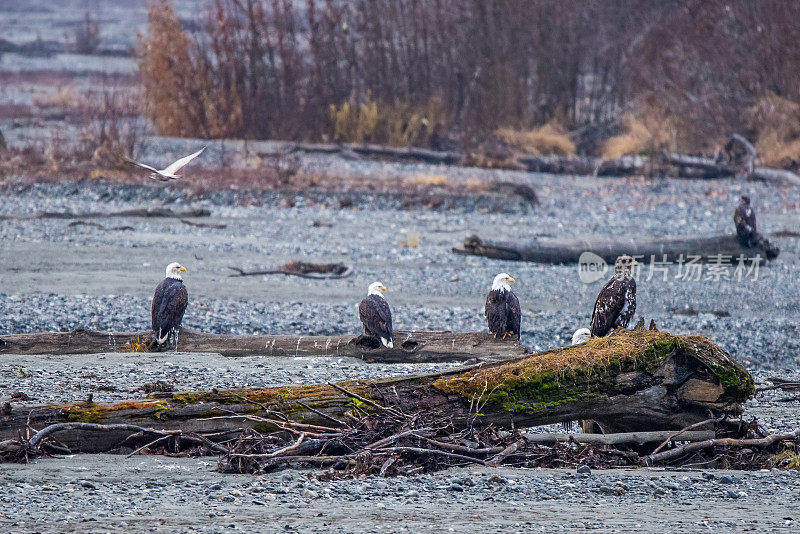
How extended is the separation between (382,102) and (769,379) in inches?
766

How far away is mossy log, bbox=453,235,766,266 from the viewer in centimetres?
1486

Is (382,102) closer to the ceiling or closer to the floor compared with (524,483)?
closer to the ceiling

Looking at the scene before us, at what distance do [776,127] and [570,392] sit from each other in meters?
21.6

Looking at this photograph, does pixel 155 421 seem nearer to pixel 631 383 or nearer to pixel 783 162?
pixel 631 383

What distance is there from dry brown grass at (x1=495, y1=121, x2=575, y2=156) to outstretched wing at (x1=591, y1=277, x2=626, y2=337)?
18.1m

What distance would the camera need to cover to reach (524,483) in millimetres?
5770

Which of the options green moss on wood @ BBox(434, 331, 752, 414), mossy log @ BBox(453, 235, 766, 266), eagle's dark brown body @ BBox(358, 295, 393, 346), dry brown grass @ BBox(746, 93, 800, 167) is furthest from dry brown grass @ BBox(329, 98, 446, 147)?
green moss on wood @ BBox(434, 331, 752, 414)

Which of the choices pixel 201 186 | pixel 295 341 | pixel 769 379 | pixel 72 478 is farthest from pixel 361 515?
pixel 201 186

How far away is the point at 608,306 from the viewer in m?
8.76

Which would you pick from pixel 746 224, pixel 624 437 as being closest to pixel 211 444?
pixel 624 437

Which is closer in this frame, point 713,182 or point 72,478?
point 72,478

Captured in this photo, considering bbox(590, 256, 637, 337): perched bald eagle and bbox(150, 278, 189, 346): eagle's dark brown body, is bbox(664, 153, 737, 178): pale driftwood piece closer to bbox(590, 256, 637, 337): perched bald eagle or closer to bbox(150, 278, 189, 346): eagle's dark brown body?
bbox(590, 256, 637, 337): perched bald eagle

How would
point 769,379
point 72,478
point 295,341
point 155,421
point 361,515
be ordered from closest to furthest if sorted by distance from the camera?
point 361,515, point 72,478, point 155,421, point 295,341, point 769,379

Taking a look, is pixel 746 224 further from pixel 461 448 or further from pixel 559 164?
pixel 559 164
